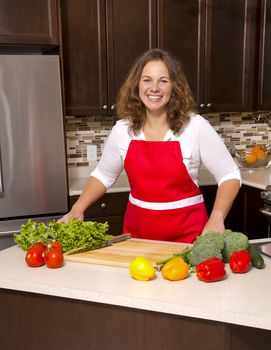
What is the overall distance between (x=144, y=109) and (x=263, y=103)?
5.62 ft

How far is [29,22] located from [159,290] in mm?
2117

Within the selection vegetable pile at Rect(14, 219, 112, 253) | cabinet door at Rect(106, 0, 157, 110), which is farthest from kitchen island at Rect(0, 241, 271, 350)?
cabinet door at Rect(106, 0, 157, 110)

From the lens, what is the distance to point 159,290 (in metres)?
1.37

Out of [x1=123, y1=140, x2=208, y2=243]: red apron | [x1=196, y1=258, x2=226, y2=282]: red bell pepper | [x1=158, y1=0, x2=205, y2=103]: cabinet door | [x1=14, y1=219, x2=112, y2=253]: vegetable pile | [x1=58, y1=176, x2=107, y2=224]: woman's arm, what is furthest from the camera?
[x1=158, y1=0, x2=205, y2=103]: cabinet door

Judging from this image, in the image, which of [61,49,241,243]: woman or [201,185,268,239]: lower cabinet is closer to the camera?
[61,49,241,243]: woman

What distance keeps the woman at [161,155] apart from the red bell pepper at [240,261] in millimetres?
582

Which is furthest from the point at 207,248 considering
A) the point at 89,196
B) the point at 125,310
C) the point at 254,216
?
the point at 254,216

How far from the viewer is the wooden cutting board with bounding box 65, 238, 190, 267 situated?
63.0 inches

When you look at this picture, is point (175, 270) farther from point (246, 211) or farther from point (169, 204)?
point (246, 211)

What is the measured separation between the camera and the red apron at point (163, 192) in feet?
7.24

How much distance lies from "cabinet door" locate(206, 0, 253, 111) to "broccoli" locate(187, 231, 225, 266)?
2149 mm

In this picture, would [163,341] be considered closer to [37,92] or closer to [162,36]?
[37,92]

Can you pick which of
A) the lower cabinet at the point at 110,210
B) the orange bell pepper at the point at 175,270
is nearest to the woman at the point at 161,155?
the orange bell pepper at the point at 175,270

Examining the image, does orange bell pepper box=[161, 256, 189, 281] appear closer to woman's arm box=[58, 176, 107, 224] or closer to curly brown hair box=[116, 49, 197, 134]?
woman's arm box=[58, 176, 107, 224]
